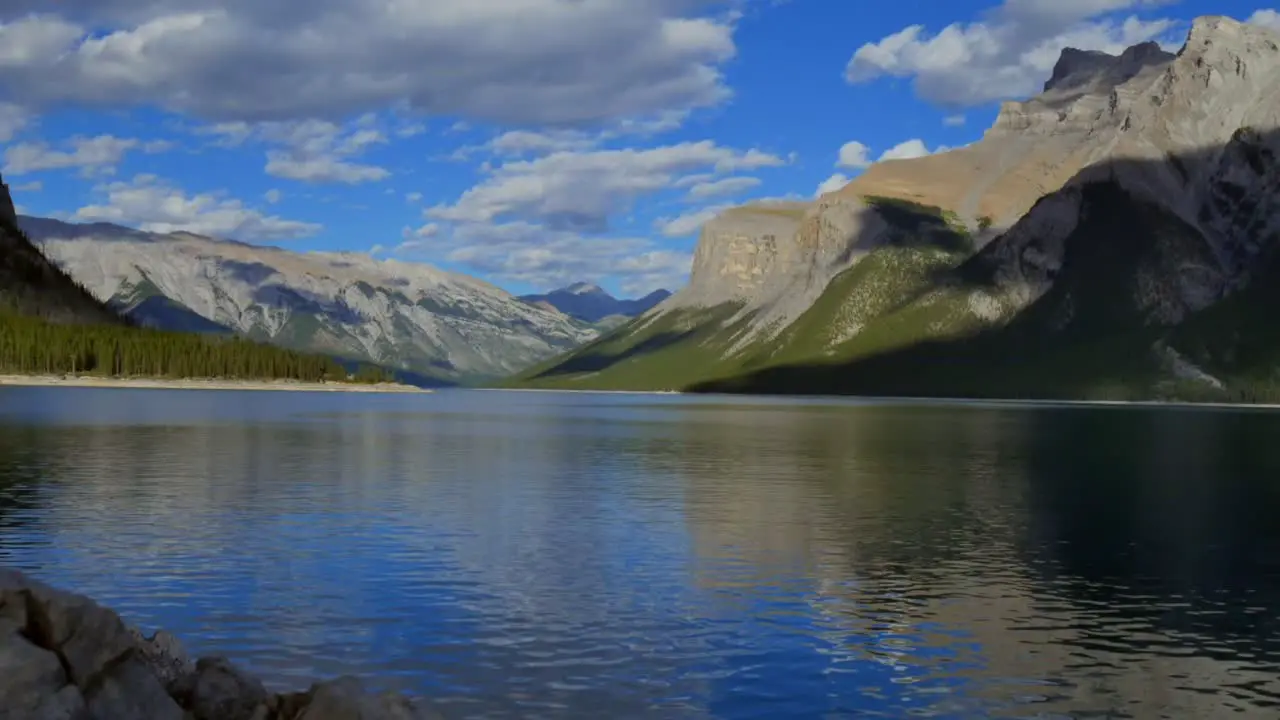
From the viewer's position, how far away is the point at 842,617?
44.6 meters

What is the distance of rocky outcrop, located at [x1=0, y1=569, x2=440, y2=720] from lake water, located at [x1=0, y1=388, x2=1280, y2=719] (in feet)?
22.1

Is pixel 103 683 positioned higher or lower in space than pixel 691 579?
higher

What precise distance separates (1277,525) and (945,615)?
3843cm

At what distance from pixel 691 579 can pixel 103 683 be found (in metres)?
30.1

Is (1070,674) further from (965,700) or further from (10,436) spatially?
(10,436)

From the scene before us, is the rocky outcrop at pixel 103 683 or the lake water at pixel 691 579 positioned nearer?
the rocky outcrop at pixel 103 683

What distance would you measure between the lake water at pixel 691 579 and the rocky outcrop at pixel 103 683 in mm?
6747

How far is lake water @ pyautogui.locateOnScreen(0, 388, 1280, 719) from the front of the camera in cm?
3534

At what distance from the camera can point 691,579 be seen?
52.2m

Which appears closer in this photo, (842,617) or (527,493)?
(842,617)

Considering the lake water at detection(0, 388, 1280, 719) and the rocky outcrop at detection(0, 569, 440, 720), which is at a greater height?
the rocky outcrop at detection(0, 569, 440, 720)

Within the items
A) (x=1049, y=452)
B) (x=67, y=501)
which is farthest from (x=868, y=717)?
(x=1049, y=452)

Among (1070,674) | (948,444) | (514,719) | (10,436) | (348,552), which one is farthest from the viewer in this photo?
(948,444)

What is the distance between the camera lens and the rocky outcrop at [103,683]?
24.1m
